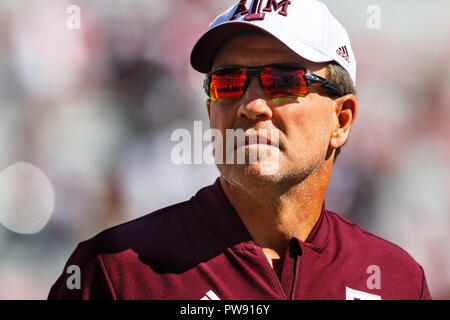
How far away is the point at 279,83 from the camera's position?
1.77 m

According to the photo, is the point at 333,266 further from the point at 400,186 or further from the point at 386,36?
the point at 386,36

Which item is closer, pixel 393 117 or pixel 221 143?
pixel 221 143

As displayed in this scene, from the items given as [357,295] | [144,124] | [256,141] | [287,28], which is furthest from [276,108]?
[144,124]

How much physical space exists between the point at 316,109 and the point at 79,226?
300cm

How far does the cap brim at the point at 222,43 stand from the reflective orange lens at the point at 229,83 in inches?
5.2

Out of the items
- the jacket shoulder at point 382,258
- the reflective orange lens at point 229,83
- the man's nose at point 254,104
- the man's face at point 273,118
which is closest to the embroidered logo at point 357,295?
the jacket shoulder at point 382,258

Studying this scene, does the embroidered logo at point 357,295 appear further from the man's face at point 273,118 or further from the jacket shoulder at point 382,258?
the man's face at point 273,118

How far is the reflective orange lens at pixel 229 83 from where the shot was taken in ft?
5.91

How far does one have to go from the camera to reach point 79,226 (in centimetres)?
430

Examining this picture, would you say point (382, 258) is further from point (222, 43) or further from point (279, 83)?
point (222, 43)

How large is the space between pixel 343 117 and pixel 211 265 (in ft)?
2.62

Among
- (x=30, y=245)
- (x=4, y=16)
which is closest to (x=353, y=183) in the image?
(x=30, y=245)

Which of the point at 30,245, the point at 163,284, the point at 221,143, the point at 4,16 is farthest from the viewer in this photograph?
the point at 4,16

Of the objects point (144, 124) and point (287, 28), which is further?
point (144, 124)
